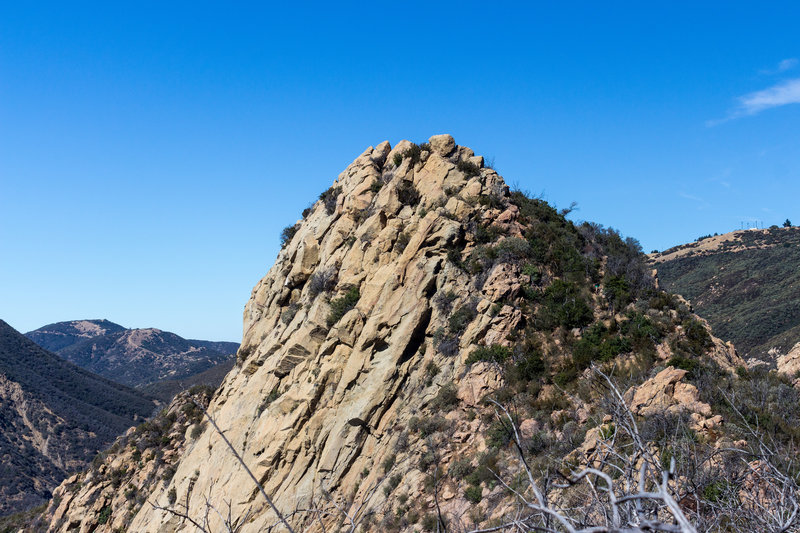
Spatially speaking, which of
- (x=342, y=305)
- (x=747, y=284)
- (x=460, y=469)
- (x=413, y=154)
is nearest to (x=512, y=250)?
(x=342, y=305)

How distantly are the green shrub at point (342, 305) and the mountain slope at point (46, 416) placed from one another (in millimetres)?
55746

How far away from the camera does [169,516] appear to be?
2125cm

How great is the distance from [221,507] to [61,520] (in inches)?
659

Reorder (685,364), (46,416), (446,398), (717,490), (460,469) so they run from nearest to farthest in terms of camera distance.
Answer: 1. (717,490)
2. (460,469)
3. (685,364)
4. (446,398)
5. (46,416)

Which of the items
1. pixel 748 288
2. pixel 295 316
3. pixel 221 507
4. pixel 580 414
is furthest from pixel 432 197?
pixel 748 288

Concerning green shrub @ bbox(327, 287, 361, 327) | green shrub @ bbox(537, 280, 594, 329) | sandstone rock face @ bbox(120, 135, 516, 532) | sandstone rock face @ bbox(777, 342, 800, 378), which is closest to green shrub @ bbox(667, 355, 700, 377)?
sandstone rock face @ bbox(777, 342, 800, 378)

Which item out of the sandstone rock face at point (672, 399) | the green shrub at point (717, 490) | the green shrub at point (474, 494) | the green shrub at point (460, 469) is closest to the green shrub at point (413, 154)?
the green shrub at point (460, 469)

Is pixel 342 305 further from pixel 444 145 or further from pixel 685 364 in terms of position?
pixel 685 364

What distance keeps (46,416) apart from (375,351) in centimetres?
8559

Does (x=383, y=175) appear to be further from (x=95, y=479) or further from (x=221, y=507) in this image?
(x=95, y=479)

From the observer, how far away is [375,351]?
18.9 m

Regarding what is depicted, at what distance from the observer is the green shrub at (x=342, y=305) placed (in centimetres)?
2077

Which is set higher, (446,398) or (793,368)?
(793,368)

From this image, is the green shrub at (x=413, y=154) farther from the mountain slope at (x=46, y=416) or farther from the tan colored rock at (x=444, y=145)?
the mountain slope at (x=46, y=416)
